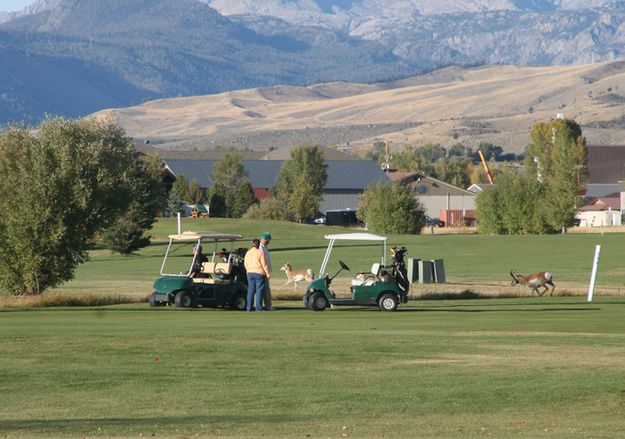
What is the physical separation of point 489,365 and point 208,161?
149083mm

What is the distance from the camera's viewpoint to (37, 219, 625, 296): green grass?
54.5m

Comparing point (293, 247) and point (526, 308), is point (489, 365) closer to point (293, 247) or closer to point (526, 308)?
point (526, 308)

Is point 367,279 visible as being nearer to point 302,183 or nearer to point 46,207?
point 46,207

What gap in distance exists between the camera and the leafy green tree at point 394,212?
350 feet

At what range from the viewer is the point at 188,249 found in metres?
84.6

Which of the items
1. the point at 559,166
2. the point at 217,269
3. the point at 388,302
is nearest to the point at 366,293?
the point at 388,302

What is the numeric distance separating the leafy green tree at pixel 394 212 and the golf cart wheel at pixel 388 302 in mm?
74330

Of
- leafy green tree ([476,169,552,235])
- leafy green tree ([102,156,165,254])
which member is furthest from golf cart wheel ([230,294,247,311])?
leafy green tree ([476,169,552,235])

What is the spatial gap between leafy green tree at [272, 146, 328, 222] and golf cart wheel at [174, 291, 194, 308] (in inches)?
3873

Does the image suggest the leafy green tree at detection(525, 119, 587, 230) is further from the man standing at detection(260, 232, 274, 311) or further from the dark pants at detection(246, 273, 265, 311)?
the dark pants at detection(246, 273, 265, 311)

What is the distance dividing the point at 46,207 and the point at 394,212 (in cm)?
6807

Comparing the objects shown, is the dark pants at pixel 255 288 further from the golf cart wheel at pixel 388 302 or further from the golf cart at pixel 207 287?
the golf cart wheel at pixel 388 302

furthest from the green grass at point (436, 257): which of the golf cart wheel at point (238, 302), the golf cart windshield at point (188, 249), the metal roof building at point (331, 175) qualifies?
the metal roof building at point (331, 175)

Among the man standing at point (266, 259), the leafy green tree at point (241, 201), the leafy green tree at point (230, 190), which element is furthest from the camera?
the leafy green tree at point (230, 190)
